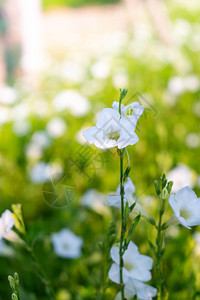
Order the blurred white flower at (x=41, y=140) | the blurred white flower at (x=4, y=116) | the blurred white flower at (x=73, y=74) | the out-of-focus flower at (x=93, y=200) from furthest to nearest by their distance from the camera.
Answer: the blurred white flower at (x=73, y=74) < the blurred white flower at (x=4, y=116) < the blurred white flower at (x=41, y=140) < the out-of-focus flower at (x=93, y=200)

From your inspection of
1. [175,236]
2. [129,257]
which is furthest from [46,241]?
[129,257]

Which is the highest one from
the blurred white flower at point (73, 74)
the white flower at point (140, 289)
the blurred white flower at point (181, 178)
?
the white flower at point (140, 289)

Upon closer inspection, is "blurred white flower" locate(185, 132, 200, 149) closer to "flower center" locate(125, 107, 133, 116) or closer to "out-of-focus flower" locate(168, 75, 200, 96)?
"out-of-focus flower" locate(168, 75, 200, 96)

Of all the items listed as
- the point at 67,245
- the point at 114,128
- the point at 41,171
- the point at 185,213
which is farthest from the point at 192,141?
the point at 114,128

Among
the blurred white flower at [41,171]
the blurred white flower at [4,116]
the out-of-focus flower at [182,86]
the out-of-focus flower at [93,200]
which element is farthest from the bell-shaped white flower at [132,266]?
the blurred white flower at [4,116]

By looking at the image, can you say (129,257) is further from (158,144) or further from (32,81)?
(32,81)

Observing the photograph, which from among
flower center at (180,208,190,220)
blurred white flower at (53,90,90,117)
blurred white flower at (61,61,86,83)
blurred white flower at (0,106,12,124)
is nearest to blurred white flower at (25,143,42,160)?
blurred white flower at (53,90,90,117)

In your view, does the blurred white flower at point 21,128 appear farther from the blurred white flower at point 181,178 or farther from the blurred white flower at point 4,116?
the blurred white flower at point 181,178
